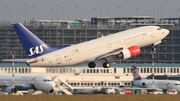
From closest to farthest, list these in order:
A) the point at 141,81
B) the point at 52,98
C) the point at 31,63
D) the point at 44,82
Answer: the point at 52,98 → the point at 31,63 → the point at 44,82 → the point at 141,81

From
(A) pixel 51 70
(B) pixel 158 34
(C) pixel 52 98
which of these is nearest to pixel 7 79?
(A) pixel 51 70

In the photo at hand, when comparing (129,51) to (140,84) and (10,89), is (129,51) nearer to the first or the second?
(10,89)

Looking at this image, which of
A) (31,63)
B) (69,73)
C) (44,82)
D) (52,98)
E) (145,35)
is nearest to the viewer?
(52,98)

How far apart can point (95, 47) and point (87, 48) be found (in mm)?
1342

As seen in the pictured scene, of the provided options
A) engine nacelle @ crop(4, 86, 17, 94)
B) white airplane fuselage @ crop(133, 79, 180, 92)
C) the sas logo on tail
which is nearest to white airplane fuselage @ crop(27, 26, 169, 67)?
the sas logo on tail

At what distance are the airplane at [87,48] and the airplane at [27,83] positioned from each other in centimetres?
3859

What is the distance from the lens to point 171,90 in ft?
561

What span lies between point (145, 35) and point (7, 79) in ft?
179

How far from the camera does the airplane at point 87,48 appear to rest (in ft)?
397

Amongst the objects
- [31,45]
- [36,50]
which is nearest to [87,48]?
[36,50]

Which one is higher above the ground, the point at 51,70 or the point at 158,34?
the point at 158,34

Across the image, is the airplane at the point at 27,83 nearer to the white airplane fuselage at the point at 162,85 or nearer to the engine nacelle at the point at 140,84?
the engine nacelle at the point at 140,84

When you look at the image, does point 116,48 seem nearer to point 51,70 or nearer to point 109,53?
point 109,53

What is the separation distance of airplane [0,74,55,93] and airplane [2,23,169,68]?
38.6 m
